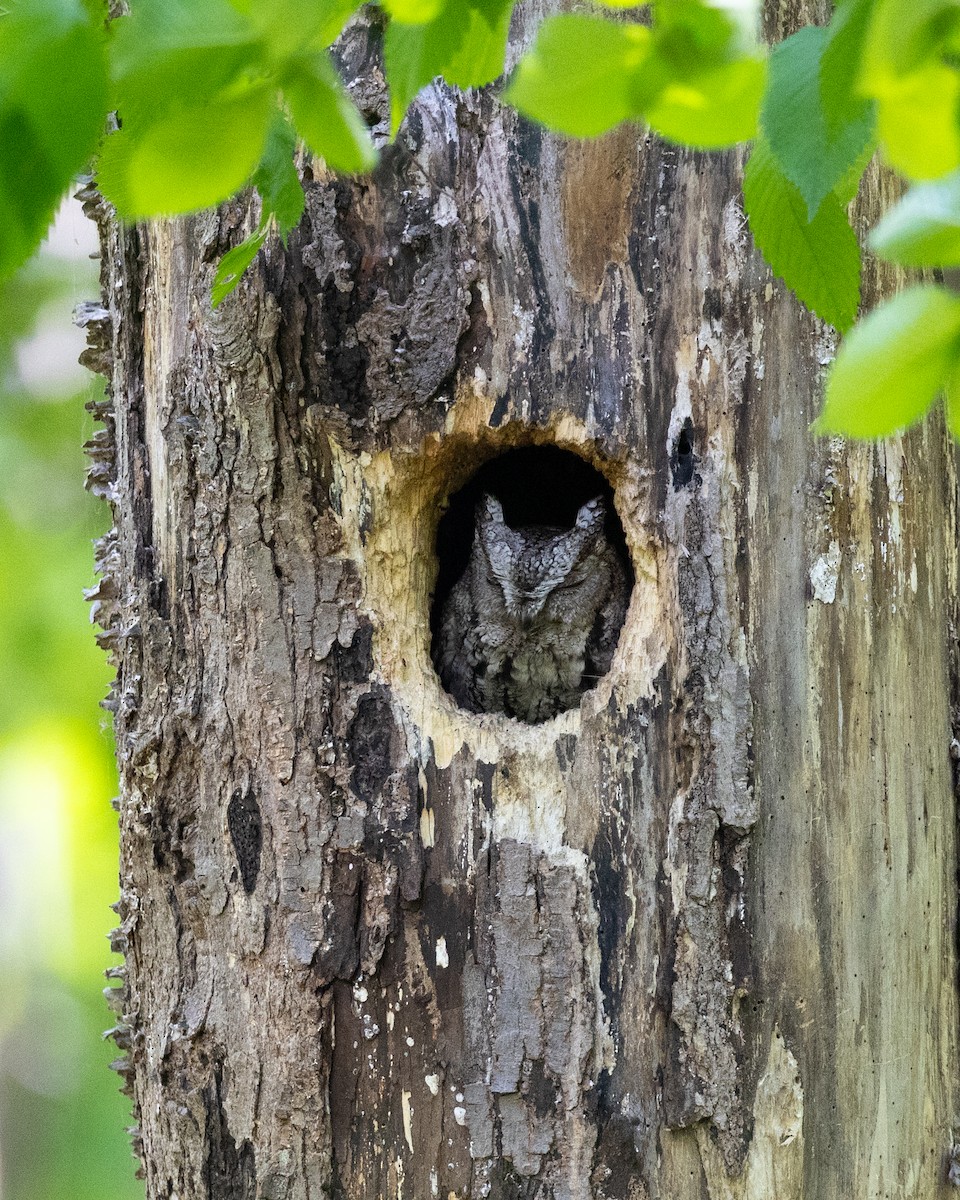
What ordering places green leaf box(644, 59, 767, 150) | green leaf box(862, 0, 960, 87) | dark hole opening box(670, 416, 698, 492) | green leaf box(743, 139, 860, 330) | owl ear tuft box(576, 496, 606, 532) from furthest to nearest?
1. owl ear tuft box(576, 496, 606, 532)
2. dark hole opening box(670, 416, 698, 492)
3. green leaf box(743, 139, 860, 330)
4. green leaf box(644, 59, 767, 150)
5. green leaf box(862, 0, 960, 87)

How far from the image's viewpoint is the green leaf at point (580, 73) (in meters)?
0.81

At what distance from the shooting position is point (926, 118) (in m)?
0.64

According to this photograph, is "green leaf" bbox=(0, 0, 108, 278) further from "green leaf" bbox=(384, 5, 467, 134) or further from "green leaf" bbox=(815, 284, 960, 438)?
"green leaf" bbox=(815, 284, 960, 438)

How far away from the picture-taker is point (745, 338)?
2.07 meters

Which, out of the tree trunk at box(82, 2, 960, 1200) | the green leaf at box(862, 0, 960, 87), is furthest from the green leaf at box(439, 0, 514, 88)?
the tree trunk at box(82, 2, 960, 1200)

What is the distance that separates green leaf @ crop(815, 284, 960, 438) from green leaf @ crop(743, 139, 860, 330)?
32 centimetres

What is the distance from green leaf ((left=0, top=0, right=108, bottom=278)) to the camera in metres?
0.71

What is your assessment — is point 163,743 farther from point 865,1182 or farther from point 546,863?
point 865,1182

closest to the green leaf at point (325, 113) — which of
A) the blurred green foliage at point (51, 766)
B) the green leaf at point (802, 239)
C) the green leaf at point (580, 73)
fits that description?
the green leaf at point (580, 73)

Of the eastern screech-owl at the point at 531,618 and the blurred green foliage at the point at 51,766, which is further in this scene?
the blurred green foliage at the point at 51,766

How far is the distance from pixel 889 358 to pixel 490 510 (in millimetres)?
2560

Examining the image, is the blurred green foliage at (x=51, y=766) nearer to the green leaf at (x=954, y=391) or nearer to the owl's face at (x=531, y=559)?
the owl's face at (x=531, y=559)

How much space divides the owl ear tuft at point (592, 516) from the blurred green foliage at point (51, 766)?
8.55 feet

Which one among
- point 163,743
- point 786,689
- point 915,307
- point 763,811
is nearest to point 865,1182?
point 763,811
